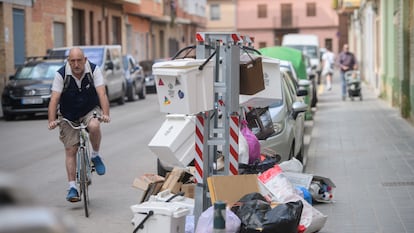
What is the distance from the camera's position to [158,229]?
6.57m

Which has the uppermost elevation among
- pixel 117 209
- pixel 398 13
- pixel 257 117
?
pixel 398 13

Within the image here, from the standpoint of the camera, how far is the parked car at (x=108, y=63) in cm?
2730

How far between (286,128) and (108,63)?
1735 centimetres

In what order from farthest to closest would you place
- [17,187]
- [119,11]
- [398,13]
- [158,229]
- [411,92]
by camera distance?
[119,11]
[398,13]
[411,92]
[158,229]
[17,187]

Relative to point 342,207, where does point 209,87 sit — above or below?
above

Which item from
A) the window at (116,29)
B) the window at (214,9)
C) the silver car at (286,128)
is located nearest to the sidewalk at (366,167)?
the silver car at (286,128)

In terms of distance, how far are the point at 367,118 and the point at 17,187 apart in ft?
64.2

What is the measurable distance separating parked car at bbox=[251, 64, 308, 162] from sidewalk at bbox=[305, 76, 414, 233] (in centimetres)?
53

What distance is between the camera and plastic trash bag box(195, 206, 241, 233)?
21.1ft

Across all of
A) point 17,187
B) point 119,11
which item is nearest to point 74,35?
point 119,11

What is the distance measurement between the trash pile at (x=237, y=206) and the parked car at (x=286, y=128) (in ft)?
6.02

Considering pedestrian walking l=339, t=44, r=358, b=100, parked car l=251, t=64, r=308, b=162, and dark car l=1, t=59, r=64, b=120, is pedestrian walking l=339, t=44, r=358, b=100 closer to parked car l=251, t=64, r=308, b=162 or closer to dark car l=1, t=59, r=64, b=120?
dark car l=1, t=59, r=64, b=120

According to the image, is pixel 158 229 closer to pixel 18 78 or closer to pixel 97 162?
pixel 97 162

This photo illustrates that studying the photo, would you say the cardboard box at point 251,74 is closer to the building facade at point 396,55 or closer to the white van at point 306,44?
the building facade at point 396,55
